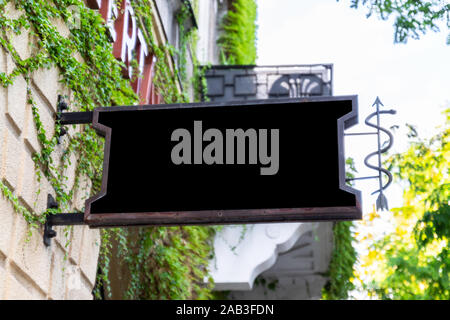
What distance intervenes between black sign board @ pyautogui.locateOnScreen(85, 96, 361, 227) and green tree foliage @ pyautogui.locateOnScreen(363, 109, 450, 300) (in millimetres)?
3057

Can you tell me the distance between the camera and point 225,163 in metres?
4.32

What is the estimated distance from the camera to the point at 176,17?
9.78 metres

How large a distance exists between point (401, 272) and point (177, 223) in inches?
398

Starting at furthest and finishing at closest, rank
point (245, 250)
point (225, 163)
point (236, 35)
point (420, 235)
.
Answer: point (236, 35) < point (245, 250) < point (420, 235) < point (225, 163)

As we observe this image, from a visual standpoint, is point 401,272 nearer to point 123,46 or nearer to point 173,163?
point 123,46

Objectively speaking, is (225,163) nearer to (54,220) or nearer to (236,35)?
(54,220)

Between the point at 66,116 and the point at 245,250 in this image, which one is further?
the point at 245,250

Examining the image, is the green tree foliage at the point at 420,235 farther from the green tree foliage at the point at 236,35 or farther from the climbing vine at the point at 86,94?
the green tree foliage at the point at 236,35

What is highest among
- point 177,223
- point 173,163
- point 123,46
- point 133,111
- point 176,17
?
point 176,17

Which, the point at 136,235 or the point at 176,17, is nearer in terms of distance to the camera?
the point at 136,235

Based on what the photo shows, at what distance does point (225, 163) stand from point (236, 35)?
33.1 feet

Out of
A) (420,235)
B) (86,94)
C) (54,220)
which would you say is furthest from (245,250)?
(54,220)

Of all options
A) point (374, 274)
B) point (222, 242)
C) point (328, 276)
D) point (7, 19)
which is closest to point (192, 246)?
point (222, 242)

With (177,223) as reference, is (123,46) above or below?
above
